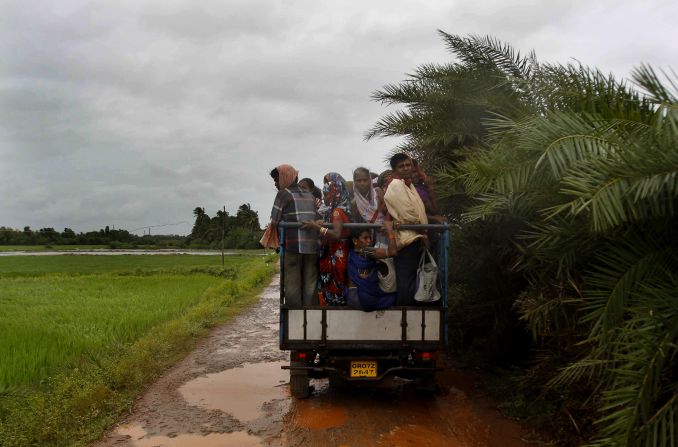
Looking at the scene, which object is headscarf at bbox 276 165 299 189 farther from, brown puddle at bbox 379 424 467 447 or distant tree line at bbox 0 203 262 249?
distant tree line at bbox 0 203 262 249

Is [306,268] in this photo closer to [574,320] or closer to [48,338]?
[574,320]

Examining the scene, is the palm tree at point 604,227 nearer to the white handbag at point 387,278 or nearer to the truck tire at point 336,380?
the white handbag at point 387,278

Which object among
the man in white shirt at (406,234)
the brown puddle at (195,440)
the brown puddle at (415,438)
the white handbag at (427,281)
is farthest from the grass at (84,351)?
the white handbag at (427,281)

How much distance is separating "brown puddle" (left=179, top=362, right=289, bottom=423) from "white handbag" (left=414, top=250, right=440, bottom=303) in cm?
206

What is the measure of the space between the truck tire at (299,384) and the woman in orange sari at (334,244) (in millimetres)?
822

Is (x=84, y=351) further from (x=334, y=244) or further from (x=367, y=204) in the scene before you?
(x=367, y=204)

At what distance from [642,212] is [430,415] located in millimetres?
3519

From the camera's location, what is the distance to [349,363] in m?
5.90

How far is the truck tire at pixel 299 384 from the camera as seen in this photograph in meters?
6.27

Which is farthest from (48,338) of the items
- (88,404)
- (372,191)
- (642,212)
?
(642,212)

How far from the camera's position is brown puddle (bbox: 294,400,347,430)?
548cm

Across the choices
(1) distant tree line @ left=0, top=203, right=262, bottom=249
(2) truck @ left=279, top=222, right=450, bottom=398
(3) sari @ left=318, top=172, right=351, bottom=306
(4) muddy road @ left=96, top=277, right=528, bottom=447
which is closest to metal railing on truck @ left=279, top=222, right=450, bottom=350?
(2) truck @ left=279, top=222, right=450, bottom=398

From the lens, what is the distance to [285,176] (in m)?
6.51

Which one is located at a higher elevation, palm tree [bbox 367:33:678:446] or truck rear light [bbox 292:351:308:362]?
palm tree [bbox 367:33:678:446]
